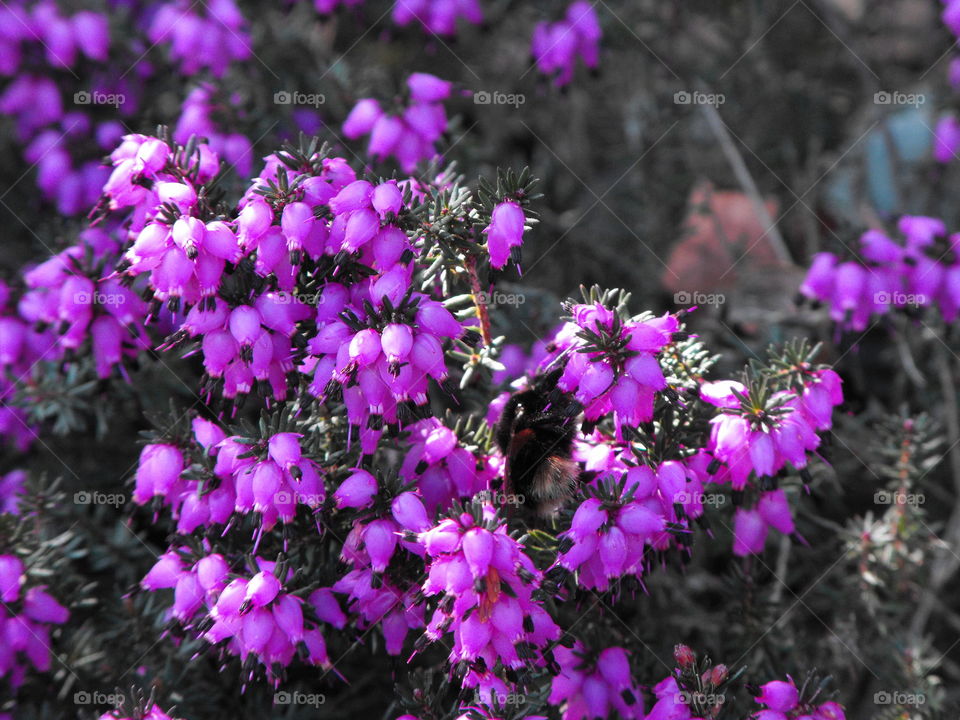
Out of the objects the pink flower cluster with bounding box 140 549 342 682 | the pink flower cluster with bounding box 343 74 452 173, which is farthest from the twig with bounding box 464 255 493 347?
the pink flower cluster with bounding box 343 74 452 173

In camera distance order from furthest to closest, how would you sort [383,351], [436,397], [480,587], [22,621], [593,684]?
[436,397], [22,621], [593,684], [383,351], [480,587]

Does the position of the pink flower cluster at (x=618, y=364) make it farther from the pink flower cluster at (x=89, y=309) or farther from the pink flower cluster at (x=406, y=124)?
the pink flower cluster at (x=89, y=309)

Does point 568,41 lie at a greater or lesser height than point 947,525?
greater

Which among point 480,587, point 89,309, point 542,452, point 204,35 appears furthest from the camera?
point 204,35

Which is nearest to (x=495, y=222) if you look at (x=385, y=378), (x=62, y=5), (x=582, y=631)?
(x=385, y=378)

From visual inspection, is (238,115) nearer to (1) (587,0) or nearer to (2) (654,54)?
(1) (587,0)

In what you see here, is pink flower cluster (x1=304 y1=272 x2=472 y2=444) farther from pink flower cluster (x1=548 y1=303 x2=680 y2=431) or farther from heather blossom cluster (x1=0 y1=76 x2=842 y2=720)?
pink flower cluster (x1=548 y1=303 x2=680 y2=431)

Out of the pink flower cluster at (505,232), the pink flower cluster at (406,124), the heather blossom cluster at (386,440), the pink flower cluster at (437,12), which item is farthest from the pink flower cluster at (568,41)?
the pink flower cluster at (505,232)

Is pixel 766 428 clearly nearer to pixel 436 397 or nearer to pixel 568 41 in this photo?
pixel 436 397

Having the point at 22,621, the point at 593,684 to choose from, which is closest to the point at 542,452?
the point at 593,684
